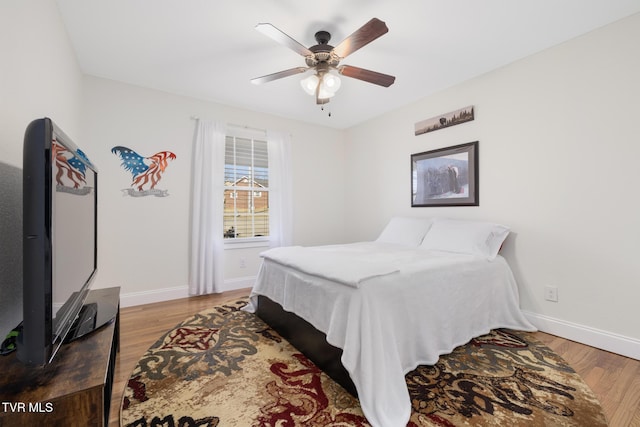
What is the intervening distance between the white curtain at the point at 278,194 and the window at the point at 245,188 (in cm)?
9

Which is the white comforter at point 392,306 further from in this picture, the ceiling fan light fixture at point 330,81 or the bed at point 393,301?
the ceiling fan light fixture at point 330,81

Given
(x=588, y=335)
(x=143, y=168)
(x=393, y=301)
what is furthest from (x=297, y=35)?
(x=588, y=335)

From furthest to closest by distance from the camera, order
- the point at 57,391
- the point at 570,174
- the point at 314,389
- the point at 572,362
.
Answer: the point at 570,174 → the point at 572,362 → the point at 314,389 → the point at 57,391

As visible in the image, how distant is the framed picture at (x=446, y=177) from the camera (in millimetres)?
2996

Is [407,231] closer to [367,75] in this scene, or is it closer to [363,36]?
[367,75]

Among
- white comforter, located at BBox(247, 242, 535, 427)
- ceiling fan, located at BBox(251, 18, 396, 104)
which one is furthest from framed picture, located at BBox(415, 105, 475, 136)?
white comforter, located at BBox(247, 242, 535, 427)

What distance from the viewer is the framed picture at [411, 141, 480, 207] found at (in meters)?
3.00

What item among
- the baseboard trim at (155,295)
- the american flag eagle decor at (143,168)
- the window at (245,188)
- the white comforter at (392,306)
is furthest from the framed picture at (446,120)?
the baseboard trim at (155,295)

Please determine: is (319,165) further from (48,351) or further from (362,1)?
(48,351)

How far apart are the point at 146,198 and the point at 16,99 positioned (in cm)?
196

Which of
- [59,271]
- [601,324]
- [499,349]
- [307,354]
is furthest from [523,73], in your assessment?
[59,271]

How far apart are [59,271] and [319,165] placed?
3817 mm

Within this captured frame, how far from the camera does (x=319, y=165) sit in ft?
14.9

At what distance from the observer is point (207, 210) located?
3.46m
